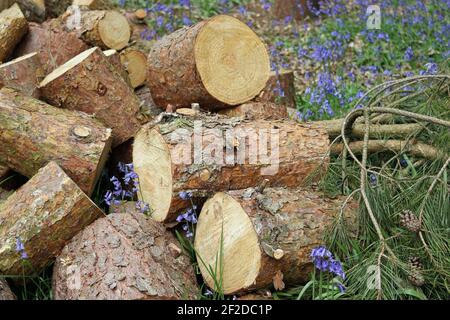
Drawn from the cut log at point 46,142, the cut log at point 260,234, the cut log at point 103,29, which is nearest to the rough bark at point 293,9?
the cut log at point 103,29

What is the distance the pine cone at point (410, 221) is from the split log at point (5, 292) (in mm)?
1793

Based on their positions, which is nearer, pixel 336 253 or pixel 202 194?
pixel 336 253

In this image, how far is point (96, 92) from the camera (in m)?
3.58

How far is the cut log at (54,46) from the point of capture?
162 inches

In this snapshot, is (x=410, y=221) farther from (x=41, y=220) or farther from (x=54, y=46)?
(x=54, y=46)

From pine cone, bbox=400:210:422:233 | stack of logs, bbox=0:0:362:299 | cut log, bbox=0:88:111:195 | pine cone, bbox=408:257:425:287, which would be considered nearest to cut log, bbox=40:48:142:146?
stack of logs, bbox=0:0:362:299

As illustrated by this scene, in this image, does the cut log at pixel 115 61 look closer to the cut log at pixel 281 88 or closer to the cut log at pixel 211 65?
the cut log at pixel 211 65

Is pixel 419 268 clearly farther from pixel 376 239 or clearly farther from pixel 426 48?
pixel 426 48

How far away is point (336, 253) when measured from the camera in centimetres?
284

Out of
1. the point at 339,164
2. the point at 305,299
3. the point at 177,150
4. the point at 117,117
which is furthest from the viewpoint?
the point at 117,117

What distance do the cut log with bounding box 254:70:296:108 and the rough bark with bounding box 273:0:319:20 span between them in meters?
2.65

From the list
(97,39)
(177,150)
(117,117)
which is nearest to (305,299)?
(177,150)

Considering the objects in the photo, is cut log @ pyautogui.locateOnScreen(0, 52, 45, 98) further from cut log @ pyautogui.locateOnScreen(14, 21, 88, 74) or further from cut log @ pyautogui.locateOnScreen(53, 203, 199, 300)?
cut log @ pyautogui.locateOnScreen(53, 203, 199, 300)

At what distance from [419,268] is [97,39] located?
2.63m
